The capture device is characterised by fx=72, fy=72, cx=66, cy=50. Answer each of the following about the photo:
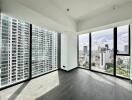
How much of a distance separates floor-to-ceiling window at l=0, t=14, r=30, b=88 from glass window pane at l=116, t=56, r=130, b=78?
403 cm

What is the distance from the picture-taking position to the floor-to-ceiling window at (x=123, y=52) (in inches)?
120

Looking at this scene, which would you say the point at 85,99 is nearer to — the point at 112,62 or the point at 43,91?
the point at 43,91

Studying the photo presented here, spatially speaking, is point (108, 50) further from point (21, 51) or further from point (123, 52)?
point (21, 51)

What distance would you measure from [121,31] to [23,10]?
12.7 feet

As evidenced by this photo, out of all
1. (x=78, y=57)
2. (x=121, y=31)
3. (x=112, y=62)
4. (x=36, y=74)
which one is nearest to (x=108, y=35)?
(x=121, y=31)

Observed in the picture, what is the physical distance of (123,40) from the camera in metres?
3.14

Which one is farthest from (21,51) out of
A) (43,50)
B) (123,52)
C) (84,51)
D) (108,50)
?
(123,52)

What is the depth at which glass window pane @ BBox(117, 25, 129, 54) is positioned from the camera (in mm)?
3057

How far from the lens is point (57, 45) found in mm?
4605

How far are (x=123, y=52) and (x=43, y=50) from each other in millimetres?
3720

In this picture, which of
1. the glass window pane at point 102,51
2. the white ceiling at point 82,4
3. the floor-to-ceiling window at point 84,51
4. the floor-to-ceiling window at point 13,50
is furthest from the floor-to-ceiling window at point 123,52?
the floor-to-ceiling window at point 13,50

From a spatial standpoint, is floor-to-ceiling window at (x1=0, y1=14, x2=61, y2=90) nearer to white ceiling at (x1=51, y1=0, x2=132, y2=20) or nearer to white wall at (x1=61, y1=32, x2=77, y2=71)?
white wall at (x1=61, y1=32, x2=77, y2=71)

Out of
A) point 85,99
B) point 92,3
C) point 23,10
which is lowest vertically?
point 85,99

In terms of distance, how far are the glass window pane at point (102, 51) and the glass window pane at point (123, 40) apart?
0.32 metres
